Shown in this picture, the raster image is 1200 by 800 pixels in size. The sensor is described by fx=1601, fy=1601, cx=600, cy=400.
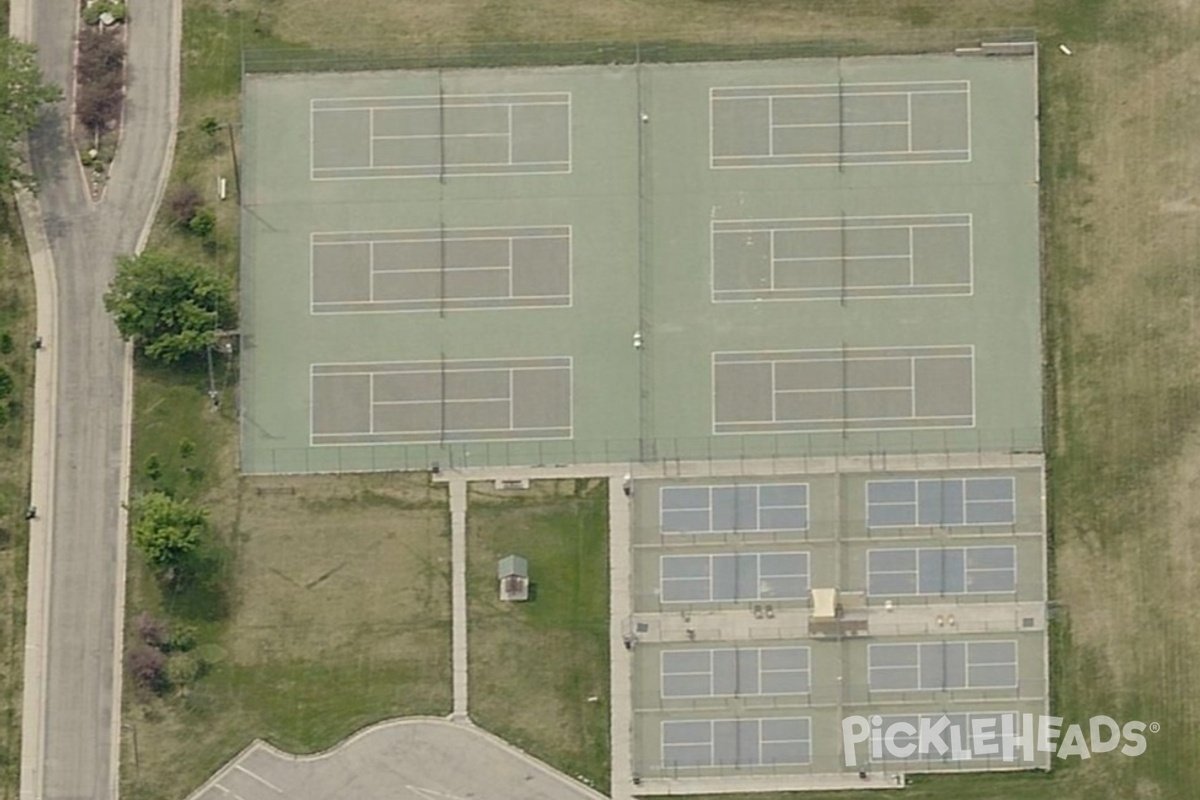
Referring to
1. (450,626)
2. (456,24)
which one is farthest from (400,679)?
→ (456,24)

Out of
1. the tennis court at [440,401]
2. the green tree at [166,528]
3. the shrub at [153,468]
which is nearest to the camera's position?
the green tree at [166,528]

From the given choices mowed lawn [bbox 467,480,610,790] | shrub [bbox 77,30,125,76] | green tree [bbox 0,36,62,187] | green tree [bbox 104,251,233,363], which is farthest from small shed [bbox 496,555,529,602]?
shrub [bbox 77,30,125,76]

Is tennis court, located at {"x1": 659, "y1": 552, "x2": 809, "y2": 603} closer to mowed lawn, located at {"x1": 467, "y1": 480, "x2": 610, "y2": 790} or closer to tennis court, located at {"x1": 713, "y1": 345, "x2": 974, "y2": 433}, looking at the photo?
mowed lawn, located at {"x1": 467, "y1": 480, "x2": 610, "y2": 790}

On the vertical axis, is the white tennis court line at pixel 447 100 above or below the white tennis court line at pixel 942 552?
above

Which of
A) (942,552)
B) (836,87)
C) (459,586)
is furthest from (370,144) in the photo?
(942,552)

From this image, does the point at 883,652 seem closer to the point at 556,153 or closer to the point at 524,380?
the point at 524,380

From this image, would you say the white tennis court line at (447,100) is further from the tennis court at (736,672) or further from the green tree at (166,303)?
the tennis court at (736,672)

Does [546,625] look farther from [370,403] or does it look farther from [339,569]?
[370,403]

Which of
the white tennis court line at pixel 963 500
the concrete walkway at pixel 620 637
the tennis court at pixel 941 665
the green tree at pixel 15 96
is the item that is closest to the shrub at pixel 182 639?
the concrete walkway at pixel 620 637
